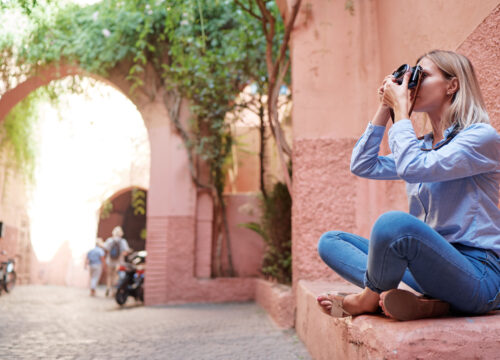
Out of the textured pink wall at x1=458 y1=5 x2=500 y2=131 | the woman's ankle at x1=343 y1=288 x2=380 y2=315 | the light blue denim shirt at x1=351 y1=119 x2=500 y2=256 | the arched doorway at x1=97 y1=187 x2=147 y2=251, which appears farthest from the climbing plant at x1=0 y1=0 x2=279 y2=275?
A: the arched doorway at x1=97 y1=187 x2=147 y2=251

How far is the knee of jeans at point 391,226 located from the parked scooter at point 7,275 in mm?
9325

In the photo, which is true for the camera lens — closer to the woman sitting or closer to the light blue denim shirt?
the woman sitting

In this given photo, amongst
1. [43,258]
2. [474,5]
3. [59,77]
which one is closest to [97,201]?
[43,258]

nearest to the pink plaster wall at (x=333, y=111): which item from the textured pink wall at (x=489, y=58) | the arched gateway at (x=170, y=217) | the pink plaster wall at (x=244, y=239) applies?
the textured pink wall at (x=489, y=58)

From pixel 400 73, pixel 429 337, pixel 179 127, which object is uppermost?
pixel 179 127

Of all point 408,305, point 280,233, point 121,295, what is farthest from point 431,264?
point 121,295

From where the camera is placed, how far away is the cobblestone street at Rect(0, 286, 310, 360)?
313 cm

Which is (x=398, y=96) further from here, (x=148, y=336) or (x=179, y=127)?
(x=179, y=127)

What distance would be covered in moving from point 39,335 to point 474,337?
153 inches

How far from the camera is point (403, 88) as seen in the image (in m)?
1.66

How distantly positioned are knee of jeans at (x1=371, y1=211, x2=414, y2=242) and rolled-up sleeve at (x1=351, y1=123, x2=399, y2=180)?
1.83ft

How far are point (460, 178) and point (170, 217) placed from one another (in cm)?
639

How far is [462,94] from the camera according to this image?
1.58 m

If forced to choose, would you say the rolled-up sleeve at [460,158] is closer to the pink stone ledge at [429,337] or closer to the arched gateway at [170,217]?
the pink stone ledge at [429,337]
